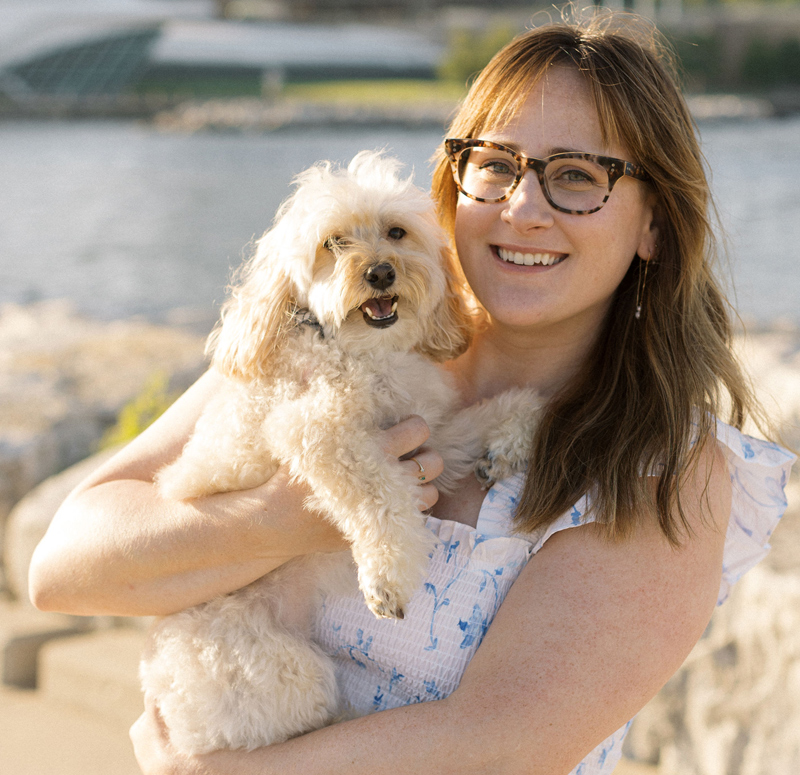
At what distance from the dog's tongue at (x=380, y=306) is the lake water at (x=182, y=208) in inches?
115

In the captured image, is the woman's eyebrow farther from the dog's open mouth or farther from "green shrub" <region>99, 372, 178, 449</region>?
"green shrub" <region>99, 372, 178, 449</region>

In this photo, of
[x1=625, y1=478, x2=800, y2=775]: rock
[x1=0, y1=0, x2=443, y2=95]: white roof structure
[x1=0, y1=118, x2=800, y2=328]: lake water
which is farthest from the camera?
[x1=0, y1=0, x2=443, y2=95]: white roof structure

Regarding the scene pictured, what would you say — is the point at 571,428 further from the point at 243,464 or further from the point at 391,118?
the point at 391,118

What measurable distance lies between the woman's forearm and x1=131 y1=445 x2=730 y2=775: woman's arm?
44 centimetres

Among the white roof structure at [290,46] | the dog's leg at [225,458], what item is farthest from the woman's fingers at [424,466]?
the white roof structure at [290,46]

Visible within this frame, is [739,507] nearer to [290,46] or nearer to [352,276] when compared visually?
[352,276]

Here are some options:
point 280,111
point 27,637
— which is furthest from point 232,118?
point 27,637

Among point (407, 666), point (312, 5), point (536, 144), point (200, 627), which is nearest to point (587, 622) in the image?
point (407, 666)

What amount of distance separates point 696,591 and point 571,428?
471 millimetres

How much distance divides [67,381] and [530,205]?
5935mm

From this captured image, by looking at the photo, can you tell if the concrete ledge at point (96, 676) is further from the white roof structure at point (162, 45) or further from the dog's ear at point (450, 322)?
the white roof structure at point (162, 45)

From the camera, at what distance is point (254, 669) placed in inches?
77.7

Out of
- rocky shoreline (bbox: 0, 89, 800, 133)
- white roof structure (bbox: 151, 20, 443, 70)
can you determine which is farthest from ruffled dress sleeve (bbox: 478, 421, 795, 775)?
white roof structure (bbox: 151, 20, 443, 70)

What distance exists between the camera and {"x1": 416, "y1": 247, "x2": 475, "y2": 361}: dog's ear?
7.79 feet
